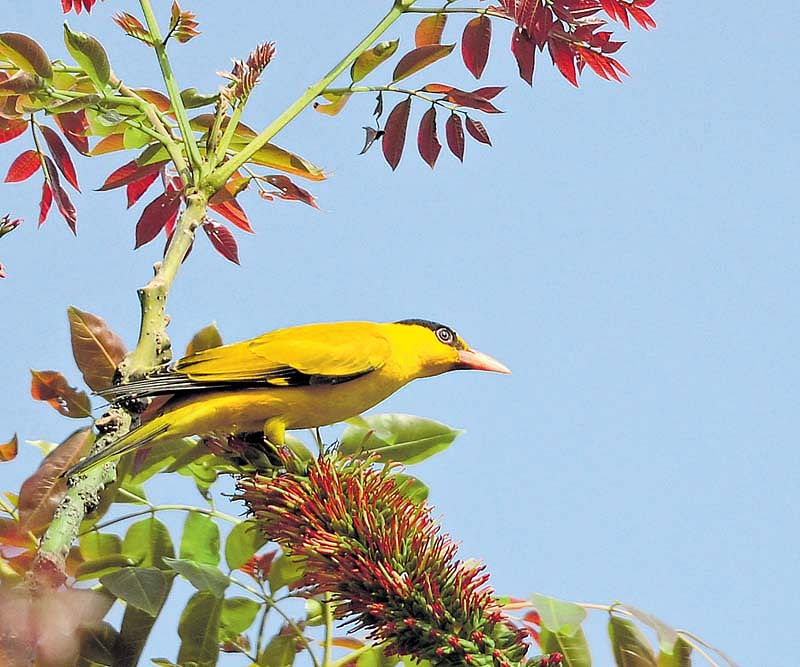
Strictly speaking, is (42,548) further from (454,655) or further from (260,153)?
(260,153)

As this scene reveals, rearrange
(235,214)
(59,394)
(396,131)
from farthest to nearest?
(235,214) → (396,131) → (59,394)

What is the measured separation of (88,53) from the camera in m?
1.99

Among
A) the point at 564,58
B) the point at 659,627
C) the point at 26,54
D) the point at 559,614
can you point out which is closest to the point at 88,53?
the point at 26,54

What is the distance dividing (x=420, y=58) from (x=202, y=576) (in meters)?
1.28

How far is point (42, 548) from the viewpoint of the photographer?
161 cm

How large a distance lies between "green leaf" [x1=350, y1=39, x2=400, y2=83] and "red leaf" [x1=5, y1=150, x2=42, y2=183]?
0.96m

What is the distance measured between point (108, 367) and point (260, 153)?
0.69 meters

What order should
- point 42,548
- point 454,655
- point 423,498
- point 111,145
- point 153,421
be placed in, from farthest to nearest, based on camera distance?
point 111,145, point 423,498, point 153,421, point 454,655, point 42,548

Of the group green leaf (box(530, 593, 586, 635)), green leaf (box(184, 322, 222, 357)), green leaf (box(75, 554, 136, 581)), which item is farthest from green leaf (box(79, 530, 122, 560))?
green leaf (box(530, 593, 586, 635))

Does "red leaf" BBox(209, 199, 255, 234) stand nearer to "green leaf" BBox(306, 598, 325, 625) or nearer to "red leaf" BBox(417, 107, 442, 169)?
"red leaf" BBox(417, 107, 442, 169)

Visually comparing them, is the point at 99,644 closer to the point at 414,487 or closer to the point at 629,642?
the point at 414,487

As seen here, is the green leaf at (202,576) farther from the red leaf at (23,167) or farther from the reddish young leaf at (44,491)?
the red leaf at (23,167)

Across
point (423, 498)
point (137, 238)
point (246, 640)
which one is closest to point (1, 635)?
point (246, 640)

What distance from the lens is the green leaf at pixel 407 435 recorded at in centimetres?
234
